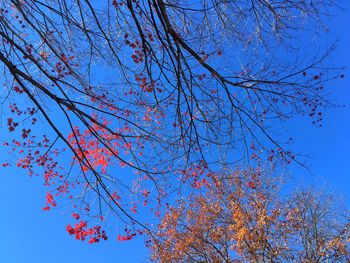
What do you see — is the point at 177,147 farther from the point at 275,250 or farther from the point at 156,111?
the point at 275,250

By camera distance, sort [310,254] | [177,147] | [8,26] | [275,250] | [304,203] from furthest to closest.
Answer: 1. [304,203]
2. [310,254]
3. [275,250]
4. [177,147]
5. [8,26]

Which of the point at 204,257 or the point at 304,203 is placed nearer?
the point at 204,257

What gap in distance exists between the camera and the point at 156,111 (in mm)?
5156

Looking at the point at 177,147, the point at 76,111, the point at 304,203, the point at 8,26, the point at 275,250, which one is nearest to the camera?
the point at 76,111

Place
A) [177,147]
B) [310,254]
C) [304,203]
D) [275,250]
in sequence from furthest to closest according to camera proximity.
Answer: [304,203]
[310,254]
[275,250]
[177,147]

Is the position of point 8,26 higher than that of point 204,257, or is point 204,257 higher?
point 8,26

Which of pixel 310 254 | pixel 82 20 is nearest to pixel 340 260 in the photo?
pixel 310 254

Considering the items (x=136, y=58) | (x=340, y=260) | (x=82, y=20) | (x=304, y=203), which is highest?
(x=304, y=203)

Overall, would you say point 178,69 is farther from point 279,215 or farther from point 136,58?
point 279,215

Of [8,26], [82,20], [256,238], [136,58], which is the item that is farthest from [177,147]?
[256,238]

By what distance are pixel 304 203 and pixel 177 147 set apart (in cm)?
1178

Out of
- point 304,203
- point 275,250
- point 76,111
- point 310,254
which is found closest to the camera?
point 76,111

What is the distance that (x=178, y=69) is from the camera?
4363 millimetres

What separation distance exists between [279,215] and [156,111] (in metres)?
10.4
